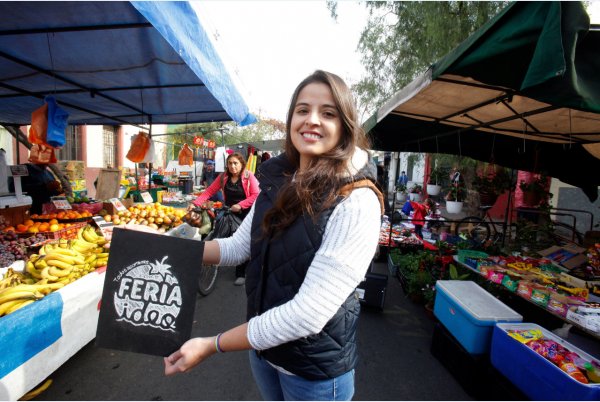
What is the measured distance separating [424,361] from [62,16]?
16.0 feet

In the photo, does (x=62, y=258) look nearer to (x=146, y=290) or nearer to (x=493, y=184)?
(x=146, y=290)

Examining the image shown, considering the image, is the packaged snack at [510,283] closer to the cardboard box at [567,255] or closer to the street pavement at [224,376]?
the cardboard box at [567,255]

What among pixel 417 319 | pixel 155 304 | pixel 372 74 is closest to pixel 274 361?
pixel 155 304

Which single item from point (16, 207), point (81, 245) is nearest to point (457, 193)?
point (81, 245)

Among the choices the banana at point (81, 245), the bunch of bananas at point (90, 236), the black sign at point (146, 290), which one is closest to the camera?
the black sign at point (146, 290)

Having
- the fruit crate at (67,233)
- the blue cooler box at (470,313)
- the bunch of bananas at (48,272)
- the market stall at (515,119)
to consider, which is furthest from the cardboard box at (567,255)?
the fruit crate at (67,233)

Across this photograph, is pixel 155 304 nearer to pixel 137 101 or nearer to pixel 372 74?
pixel 137 101

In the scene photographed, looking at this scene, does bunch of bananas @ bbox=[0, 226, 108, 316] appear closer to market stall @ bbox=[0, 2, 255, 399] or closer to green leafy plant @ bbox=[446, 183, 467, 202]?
market stall @ bbox=[0, 2, 255, 399]

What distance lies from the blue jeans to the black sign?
1.40 ft

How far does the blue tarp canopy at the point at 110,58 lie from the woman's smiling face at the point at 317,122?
5.55ft

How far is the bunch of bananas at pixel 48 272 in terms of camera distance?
2.12m

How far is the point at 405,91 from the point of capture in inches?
121

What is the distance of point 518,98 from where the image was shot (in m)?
3.04

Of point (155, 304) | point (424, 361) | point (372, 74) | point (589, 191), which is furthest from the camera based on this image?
point (372, 74)
